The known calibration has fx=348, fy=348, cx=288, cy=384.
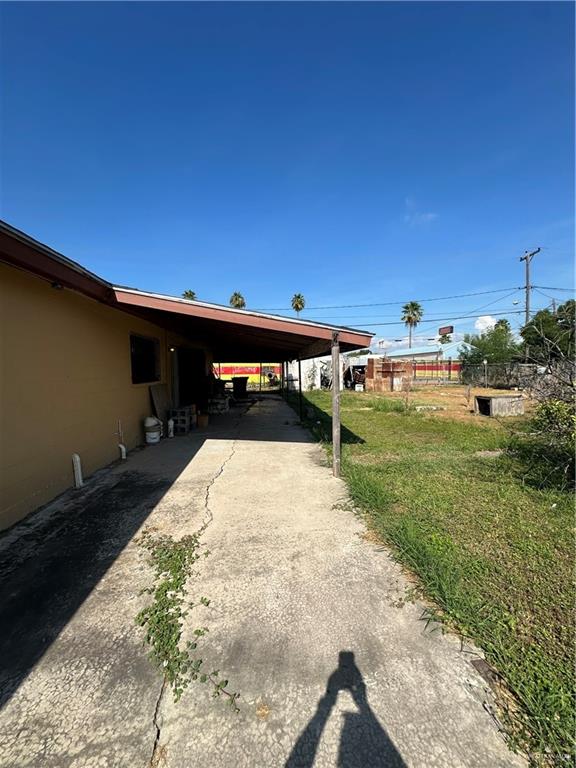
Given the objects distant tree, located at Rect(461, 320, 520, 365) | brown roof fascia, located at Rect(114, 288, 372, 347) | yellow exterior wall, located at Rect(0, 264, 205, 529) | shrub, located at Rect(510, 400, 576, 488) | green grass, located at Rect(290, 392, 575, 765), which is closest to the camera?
green grass, located at Rect(290, 392, 575, 765)

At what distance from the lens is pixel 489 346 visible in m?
31.1

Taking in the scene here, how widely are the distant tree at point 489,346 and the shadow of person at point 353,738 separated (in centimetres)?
3215

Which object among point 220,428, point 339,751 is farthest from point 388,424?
point 339,751

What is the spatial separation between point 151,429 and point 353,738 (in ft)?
21.2

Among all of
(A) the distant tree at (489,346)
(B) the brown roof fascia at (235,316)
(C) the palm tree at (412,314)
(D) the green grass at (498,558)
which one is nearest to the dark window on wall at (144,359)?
(B) the brown roof fascia at (235,316)

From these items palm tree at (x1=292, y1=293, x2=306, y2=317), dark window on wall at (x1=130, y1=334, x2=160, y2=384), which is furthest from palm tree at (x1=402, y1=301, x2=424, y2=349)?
dark window on wall at (x1=130, y1=334, x2=160, y2=384)

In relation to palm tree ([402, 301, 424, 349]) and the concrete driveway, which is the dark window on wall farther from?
palm tree ([402, 301, 424, 349])

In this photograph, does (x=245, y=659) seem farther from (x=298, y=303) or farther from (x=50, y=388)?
(x=298, y=303)

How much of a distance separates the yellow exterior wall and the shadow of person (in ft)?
11.2

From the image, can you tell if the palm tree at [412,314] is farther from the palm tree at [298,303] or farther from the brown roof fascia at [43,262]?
the brown roof fascia at [43,262]

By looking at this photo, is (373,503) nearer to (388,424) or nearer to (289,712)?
(289,712)

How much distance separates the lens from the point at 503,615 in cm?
215

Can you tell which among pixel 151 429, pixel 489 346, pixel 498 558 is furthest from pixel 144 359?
pixel 489 346

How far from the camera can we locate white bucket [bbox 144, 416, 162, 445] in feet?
23.2
